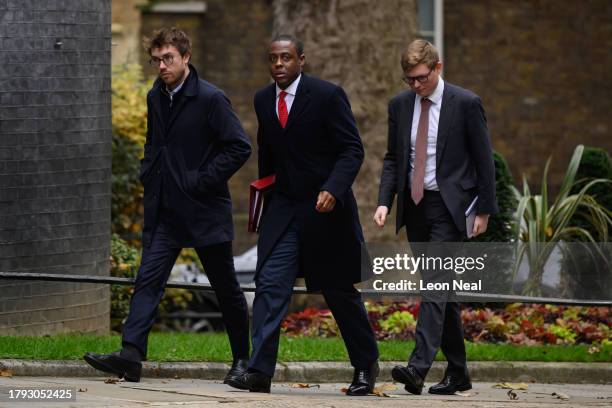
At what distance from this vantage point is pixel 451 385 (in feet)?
→ 28.1

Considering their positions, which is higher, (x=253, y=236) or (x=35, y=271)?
(x=35, y=271)

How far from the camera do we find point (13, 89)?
10.3 metres

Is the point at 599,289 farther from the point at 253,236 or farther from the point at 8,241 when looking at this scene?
the point at 253,236

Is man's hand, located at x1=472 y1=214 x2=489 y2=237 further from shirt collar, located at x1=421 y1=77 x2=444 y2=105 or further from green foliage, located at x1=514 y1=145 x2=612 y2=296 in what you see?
green foliage, located at x1=514 y1=145 x2=612 y2=296

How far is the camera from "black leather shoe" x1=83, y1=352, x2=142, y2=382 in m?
8.13

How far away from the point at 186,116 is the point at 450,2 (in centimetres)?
1693

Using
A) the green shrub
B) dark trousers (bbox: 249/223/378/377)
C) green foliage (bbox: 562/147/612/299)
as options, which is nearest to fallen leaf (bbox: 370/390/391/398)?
dark trousers (bbox: 249/223/378/377)

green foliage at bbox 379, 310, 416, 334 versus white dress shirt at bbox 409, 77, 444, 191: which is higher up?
white dress shirt at bbox 409, 77, 444, 191

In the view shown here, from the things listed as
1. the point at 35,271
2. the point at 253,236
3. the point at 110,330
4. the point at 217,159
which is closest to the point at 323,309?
the point at 110,330

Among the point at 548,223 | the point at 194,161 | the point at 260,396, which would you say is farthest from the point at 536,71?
the point at 260,396

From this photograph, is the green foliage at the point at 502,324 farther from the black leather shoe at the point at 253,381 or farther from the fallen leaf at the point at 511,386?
the black leather shoe at the point at 253,381

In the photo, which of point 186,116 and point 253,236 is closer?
point 186,116

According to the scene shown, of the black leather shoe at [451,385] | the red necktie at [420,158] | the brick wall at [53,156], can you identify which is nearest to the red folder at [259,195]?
the red necktie at [420,158]

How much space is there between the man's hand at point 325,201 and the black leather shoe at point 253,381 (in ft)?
2.97
